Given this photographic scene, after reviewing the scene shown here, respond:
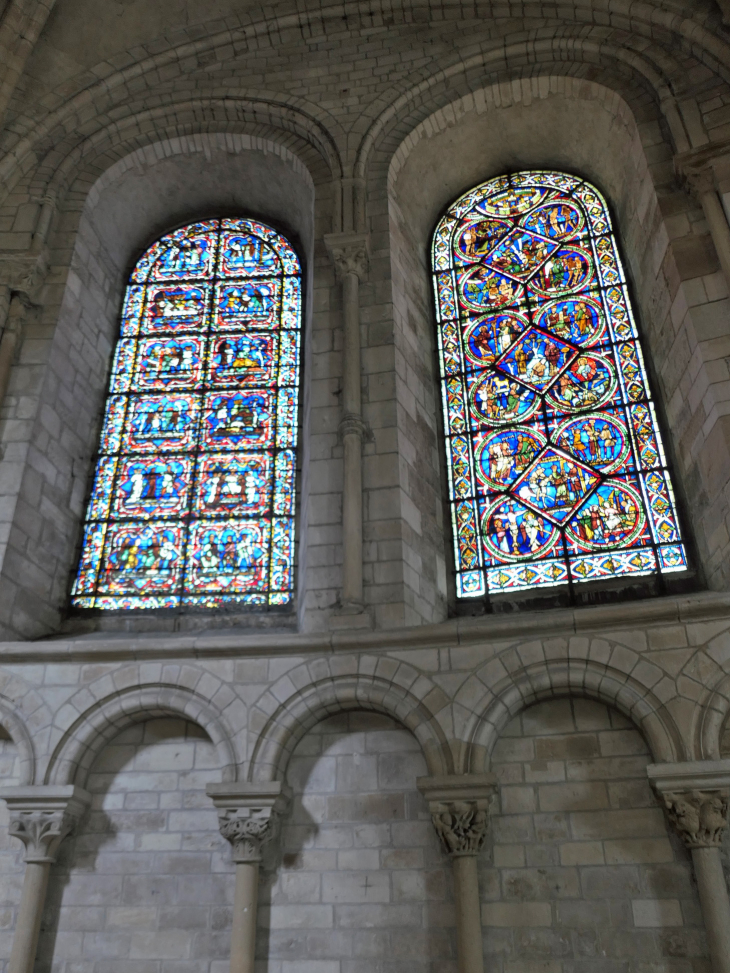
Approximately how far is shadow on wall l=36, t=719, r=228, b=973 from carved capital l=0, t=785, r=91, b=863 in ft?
0.54

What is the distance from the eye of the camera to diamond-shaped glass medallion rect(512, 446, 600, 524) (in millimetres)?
6461

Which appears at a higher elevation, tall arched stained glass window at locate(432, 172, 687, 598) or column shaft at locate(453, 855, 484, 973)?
tall arched stained glass window at locate(432, 172, 687, 598)

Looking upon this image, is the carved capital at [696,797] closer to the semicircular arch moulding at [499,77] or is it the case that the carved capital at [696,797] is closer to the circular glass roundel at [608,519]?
the circular glass roundel at [608,519]

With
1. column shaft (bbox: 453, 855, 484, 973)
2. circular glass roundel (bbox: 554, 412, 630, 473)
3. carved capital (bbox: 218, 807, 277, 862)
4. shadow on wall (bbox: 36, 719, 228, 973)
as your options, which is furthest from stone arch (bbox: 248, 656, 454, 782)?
circular glass roundel (bbox: 554, 412, 630, 473)

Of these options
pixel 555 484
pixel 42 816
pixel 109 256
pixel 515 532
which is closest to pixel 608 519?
pixel 555 484

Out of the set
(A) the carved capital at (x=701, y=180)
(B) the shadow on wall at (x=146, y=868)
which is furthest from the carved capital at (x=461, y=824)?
(A) the carved capital at (x=701, y=180)

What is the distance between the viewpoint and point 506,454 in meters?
6.80

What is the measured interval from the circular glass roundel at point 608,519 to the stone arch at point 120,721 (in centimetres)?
278

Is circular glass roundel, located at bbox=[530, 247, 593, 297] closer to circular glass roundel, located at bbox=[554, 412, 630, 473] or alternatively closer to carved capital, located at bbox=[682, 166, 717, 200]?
carved capital, located at bbox=[682, 166, 717, 200]

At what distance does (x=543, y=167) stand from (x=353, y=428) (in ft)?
12.7

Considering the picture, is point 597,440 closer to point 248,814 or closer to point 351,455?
point 351,455

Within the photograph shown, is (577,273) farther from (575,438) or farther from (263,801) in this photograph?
(263,801)

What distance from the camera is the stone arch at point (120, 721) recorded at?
5371 mm

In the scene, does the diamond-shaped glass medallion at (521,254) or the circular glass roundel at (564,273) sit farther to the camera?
the diamond-shaped glass medallion at (521,254)
